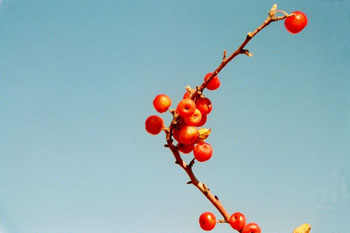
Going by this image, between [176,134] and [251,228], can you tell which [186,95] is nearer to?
[176,134]

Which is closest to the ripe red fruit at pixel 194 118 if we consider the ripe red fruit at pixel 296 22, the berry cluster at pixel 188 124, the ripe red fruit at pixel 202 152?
the berry cluster at pixel 188 124

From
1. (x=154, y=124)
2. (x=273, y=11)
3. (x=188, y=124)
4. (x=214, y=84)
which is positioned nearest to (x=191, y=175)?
(x=188, y=124)

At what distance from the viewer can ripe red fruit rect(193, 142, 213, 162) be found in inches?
154

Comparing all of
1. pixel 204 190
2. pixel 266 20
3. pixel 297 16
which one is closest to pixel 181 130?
pixel 204 190

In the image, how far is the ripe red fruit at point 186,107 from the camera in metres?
3.64

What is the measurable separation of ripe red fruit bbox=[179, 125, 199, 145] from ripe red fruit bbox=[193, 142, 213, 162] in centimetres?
16

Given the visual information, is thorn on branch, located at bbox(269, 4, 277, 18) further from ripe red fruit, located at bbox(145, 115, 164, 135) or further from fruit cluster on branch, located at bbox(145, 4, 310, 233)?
ripe red fruit, located at bbox(145, 115, 164, 135)

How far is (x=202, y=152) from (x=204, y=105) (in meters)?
0.54

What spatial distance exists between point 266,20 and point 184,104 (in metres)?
1.18

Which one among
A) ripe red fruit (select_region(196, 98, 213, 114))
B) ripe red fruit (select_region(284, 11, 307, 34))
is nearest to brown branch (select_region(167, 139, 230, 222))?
ripe red fruit (select_region(196, 98, 213, 114))

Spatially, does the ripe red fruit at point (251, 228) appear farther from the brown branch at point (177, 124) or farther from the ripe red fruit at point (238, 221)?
the brown branch at point (177, 124)

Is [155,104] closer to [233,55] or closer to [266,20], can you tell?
[233,55]

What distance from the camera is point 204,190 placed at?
12.5ft

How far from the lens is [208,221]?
4020mm
